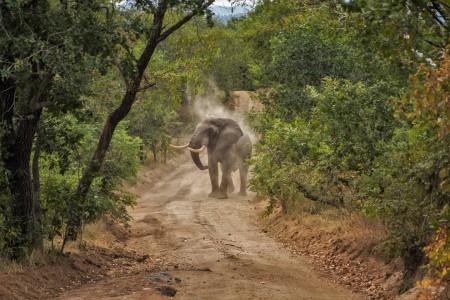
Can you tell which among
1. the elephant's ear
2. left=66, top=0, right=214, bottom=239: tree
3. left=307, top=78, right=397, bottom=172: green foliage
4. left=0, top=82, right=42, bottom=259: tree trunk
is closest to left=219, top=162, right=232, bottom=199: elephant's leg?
the elephant's ear

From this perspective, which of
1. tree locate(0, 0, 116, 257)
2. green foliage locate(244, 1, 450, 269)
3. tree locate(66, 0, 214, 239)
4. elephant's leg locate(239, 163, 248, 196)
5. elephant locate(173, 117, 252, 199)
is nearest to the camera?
green foliage locate(244, 1, 450, 269)

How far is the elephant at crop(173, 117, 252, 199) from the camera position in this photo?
3164 centimetres

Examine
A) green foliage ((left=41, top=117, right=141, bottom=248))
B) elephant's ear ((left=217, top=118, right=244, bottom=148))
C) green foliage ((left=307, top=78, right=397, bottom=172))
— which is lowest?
green foliage ((left=41, top=117, right=141, bottom=248))

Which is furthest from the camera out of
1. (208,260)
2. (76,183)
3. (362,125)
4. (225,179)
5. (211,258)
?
(225,179)

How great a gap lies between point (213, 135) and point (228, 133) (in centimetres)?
63

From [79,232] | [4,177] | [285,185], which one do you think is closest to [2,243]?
[4,177]

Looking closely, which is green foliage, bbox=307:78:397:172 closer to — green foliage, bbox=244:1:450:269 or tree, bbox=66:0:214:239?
green foliage, bbox=244:1:450:269

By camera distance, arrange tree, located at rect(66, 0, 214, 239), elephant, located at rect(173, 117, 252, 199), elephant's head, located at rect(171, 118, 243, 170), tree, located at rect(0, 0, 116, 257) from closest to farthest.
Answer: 1. tree, located at rect(0, 0, 116, 257)
2. tree, located at rect(66, 0, 214, 239)
3. elephant, located at rect(173, 117, 252, 199)
4. elephant's head, located at rect(171, 118, 243, 170)

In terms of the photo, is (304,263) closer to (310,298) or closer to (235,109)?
(310,298)

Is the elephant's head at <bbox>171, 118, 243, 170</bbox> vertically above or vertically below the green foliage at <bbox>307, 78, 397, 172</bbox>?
below

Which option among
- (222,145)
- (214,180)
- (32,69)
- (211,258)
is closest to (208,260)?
(211,258)

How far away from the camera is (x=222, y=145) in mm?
32156

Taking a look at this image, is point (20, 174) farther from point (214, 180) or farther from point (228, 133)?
point (228, 133)

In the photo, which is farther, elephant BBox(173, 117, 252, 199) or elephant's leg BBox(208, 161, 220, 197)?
elephant BBox(173, 117, 252, 199)
